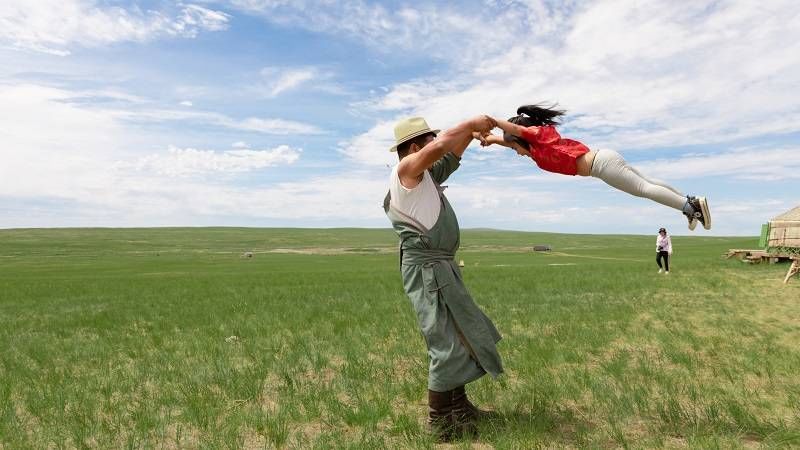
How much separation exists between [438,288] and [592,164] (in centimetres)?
154

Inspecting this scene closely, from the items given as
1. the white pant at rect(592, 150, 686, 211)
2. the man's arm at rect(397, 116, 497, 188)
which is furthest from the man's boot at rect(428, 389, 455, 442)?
the white pant at rect(592, 150, 686, 211)

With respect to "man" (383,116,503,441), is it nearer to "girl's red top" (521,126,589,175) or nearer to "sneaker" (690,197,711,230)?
"girl's red top" (521,126,589,175)

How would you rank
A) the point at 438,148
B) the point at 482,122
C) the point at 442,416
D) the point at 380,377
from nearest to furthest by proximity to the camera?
1. the point at 438,148
2. the point at 482,122
3. the point at 442,416
4. the point at 380,377

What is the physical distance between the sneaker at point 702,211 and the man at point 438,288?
1657 millimetres

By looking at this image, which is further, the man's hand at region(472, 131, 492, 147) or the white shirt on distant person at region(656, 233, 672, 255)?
the white shirt on distant person at region(656, 233, 672, 255)

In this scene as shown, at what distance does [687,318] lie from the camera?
1134 cm

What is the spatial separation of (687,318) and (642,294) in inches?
183

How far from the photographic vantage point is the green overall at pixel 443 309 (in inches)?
188

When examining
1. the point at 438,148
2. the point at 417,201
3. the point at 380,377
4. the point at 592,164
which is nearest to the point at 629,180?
the point at 592,164

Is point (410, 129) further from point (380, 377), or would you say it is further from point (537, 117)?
point (380, 377)

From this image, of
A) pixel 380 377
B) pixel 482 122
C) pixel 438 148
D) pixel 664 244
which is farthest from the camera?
pixel 664 244

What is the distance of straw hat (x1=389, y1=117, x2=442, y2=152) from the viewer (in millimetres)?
4875

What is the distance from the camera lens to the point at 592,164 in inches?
174

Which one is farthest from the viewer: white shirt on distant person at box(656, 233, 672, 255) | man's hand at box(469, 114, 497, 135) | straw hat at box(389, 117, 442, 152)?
white shirt on distant person at box(656, 233, 672, 255)
